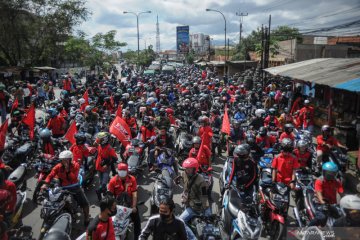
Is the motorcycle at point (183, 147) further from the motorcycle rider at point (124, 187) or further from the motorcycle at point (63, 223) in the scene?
the motorcycle at point (63, 223)

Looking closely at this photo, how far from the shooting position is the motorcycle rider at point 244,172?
21.4 ft

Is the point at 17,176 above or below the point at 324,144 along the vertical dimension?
below

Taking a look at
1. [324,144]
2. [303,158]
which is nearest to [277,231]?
[303,158]

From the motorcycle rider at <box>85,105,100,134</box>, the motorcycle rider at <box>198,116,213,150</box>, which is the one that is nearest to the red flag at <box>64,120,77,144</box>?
the motorcycle rider at <box>85,105,100,134</box>

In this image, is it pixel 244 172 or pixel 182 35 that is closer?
pixel 244 172

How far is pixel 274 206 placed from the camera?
18.9ft

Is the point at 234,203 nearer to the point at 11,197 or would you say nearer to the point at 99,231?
the point at 99,231

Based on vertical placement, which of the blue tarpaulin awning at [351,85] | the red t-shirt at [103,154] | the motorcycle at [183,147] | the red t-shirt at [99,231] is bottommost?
the motorcycle at [183,147]

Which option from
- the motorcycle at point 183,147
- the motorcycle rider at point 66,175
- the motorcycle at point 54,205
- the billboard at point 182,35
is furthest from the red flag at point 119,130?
the billboard at point 182,35

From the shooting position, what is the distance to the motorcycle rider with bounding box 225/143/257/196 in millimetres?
6527

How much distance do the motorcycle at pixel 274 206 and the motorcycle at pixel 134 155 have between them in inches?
125

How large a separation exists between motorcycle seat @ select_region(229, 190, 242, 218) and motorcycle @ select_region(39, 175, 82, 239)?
3.02 meters

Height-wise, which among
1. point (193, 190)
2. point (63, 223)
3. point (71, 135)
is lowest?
point (63, 223)

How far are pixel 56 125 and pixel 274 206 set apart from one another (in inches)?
314
